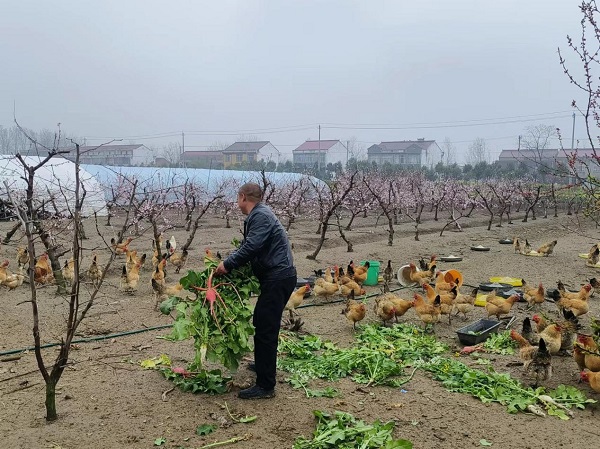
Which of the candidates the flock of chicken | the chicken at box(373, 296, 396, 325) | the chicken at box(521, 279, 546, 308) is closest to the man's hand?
the flock of chicken

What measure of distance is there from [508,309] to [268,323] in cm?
473

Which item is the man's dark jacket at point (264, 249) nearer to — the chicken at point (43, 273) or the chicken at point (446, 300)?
the chicken at point (446, 300)

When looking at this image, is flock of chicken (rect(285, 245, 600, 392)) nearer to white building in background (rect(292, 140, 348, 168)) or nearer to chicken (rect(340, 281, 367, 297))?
chicken (rect(340, 281, 367, 297))

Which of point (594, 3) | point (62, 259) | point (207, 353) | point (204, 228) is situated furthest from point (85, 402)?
point (204, 228)

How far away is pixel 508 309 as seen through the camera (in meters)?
8.31

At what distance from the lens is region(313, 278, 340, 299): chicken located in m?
9.85

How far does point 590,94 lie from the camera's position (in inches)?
227

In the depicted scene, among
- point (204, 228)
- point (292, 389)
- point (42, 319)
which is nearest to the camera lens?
point (292, 389)

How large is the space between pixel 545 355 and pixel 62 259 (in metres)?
13.6

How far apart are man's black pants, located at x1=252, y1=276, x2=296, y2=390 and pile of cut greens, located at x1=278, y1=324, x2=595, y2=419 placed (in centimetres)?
53

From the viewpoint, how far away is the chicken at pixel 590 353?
560 cm

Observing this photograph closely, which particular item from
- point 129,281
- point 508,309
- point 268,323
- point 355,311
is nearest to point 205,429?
point 268,323

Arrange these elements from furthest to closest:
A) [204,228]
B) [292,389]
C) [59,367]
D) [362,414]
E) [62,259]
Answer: [204,228], [62,259], [292,389], [362,414], [59,367]

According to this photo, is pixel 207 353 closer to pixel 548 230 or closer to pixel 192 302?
pixel 192 302
